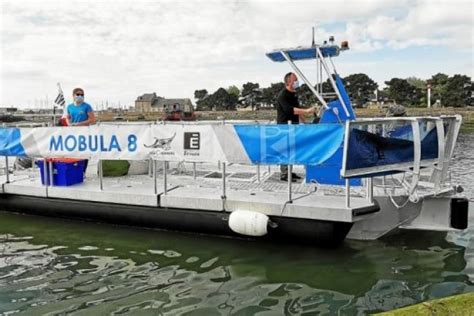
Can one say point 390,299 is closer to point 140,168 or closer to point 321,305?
point 321,305

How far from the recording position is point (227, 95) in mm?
121312

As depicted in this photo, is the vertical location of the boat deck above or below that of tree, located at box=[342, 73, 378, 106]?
below

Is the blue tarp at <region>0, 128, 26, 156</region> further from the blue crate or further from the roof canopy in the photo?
the roof canopy

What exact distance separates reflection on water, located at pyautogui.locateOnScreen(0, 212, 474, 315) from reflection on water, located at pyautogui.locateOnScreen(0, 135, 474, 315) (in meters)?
0.01

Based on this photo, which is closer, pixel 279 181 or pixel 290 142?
pixel 290 142

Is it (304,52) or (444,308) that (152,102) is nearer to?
(304,52)

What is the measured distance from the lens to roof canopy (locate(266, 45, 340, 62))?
27.8 feet

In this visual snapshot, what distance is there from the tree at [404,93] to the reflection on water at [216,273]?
84.1 meters

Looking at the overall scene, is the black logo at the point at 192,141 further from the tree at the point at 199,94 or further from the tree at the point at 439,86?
the tree at the point at 199,94

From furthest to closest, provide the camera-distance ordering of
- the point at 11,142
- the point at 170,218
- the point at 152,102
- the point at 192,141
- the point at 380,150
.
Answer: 1. the point at 152,102
2. the point at 11,142
3. the point at 170,218
4. the point at 192,141
5. the point at 380,150

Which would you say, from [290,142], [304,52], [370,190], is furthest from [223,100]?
[370,190]

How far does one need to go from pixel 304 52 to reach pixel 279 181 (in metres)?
2.59

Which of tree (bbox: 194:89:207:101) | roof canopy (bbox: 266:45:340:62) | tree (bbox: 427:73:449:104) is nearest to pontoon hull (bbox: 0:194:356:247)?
roof canopy (bbox: 266:45:340:62)

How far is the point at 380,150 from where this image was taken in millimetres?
6621
